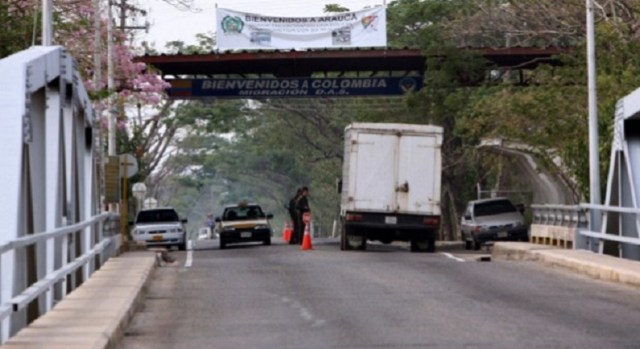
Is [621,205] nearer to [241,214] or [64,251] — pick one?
[64,251]

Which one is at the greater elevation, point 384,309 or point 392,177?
point 392,177

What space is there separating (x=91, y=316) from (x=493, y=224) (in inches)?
1281

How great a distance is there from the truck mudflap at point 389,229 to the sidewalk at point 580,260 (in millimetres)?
3424

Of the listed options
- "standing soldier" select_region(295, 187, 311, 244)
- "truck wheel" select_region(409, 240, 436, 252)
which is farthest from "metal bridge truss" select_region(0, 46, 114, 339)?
"standing soldier" select_region(295, 187, 311, 244)

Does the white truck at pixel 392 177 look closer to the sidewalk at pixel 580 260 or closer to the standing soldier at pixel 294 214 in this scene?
the sidewalk at pixel 580 260

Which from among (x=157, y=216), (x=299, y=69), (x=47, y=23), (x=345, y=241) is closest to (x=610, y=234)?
(x=47, y=23)

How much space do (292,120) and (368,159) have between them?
145 ft

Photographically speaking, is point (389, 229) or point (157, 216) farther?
point (157, 216)

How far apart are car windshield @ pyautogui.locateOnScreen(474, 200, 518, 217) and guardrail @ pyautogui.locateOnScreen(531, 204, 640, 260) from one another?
1263cm

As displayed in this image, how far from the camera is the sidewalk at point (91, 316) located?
45.6 feet

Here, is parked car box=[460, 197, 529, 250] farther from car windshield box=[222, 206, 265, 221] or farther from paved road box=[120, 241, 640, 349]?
paved road box=[120, 241, 640, 349]

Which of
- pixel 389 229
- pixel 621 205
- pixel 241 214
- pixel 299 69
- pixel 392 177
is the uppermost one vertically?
pixel 299 69

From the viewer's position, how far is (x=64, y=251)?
63.1 ft

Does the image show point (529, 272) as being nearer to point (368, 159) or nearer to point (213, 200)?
point (368, 159)
